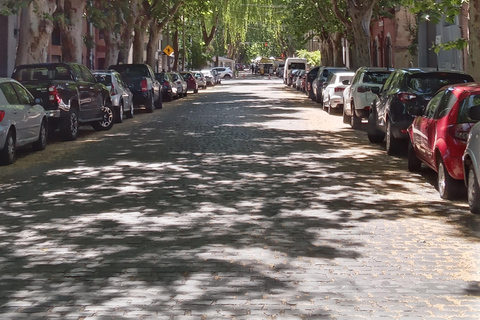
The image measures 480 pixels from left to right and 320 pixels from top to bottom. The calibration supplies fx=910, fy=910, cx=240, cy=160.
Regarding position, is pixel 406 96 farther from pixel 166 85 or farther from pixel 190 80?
pixel 190 80

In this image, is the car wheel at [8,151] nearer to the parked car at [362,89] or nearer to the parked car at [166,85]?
the parked car at [362,89]

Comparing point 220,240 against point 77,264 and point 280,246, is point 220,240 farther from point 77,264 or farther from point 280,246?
point 77,264

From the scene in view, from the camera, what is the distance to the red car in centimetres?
1112

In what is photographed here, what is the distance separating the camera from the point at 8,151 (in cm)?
1564

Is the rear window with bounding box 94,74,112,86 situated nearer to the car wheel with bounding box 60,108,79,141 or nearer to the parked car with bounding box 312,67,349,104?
the car wheel with bounding box 60,108,79,141

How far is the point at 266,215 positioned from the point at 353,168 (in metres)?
4.99

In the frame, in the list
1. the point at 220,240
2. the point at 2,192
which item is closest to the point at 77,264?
the point at 220,240

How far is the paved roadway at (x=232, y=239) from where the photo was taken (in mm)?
6359

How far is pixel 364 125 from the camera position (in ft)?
80.8

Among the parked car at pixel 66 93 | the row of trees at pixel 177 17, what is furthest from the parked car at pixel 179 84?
the parked car at pixel 66 93

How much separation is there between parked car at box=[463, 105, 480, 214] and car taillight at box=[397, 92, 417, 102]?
574cm

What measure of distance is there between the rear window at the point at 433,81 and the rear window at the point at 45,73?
8932 millimetres

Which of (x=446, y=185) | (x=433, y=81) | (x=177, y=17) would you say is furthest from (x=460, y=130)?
(x=177, y=17)

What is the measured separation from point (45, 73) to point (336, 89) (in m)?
12.2
